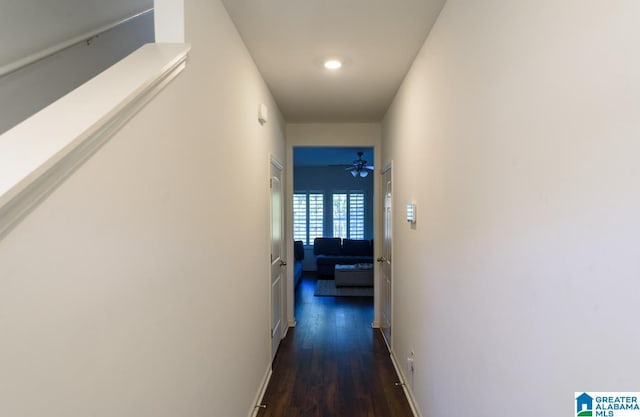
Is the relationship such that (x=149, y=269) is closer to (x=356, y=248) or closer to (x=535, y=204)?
(x=535, y=204)

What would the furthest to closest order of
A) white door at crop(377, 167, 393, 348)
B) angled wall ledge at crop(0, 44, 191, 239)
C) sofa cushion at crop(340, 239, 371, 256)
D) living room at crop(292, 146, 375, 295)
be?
living room at crop(292, 146, 375, 295), sofa cushion at crop(340, 239, 371, 256), white door at crop(377, 167, 393, 348), angled wall ledge at crop(0, 44, 191, 239)

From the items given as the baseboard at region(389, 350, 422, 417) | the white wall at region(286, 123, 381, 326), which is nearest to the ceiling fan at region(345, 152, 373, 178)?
the white wall at region(286, 123, 381, 326)

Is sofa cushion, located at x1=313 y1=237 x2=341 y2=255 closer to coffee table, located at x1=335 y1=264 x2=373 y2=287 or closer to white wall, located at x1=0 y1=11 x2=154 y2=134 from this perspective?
coffee table, located at x1=335 y1=264 x2=373 y2=287

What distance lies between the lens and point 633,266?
0.64 metres

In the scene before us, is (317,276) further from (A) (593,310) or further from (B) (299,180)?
(A) (593,310)

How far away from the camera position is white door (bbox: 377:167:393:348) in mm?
3541

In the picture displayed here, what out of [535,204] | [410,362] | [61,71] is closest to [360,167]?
[410,362]

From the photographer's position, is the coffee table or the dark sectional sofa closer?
the coffee table

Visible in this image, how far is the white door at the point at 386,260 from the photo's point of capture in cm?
354

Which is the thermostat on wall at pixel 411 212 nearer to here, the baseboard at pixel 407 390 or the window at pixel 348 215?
the baseboard at pixel 407 390

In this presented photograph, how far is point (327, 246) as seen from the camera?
8.00 meters

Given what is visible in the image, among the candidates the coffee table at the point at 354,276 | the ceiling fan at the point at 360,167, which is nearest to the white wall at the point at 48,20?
the ceiling fan at the point at 360,167

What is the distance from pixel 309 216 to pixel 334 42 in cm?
652

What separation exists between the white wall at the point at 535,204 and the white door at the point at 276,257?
5.92 ft
